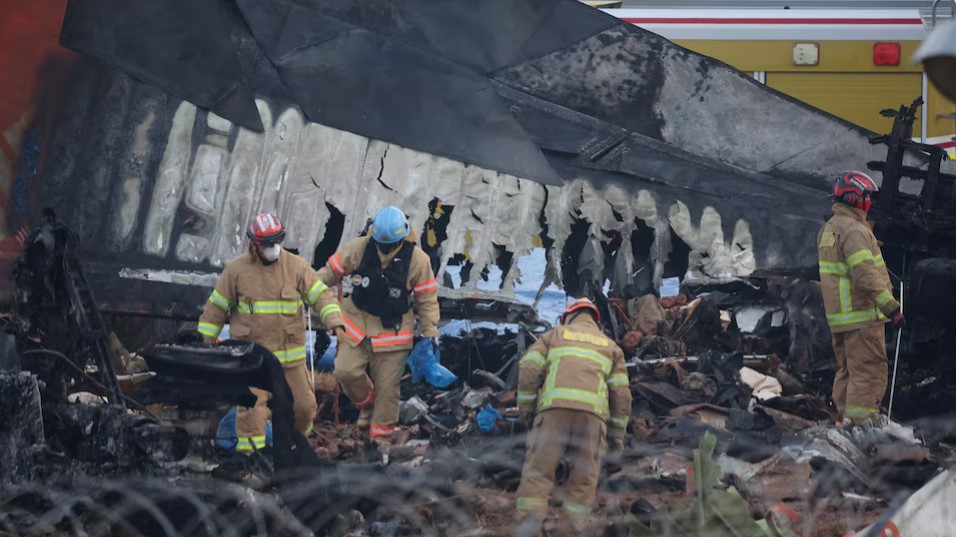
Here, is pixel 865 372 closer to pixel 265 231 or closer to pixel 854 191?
pixel 854 191

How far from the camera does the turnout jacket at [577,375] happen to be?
295 inches

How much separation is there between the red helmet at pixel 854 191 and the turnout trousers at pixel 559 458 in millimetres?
3256

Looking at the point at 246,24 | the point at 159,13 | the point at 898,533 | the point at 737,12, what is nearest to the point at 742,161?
the point at 737,12

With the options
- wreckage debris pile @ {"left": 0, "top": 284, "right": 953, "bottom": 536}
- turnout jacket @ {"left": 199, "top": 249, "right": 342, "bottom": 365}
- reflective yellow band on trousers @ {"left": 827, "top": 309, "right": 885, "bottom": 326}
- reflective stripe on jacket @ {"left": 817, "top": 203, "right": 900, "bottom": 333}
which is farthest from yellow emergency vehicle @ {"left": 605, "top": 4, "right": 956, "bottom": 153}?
turnout jacket @ {"left": 199, "top": 249, "right": 342, "bottom": 365}

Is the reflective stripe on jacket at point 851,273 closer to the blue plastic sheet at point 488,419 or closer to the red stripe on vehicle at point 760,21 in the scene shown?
the blue plastic sheet at point 488,419

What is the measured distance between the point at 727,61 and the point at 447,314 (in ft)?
13.1

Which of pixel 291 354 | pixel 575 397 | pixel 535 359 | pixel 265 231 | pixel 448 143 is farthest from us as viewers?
pixel 448 143

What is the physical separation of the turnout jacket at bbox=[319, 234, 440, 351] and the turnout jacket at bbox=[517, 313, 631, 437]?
229 cm

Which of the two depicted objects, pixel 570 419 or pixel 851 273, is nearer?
pixel 570 419

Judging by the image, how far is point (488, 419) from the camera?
1030 cm

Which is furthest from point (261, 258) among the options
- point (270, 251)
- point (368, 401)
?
point (368, 401)

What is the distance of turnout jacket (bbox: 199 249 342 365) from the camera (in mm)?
9258

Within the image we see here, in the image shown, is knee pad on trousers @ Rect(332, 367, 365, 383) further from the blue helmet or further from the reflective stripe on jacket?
the reflective stripe on jacket

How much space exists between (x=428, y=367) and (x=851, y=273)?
12.8ft
